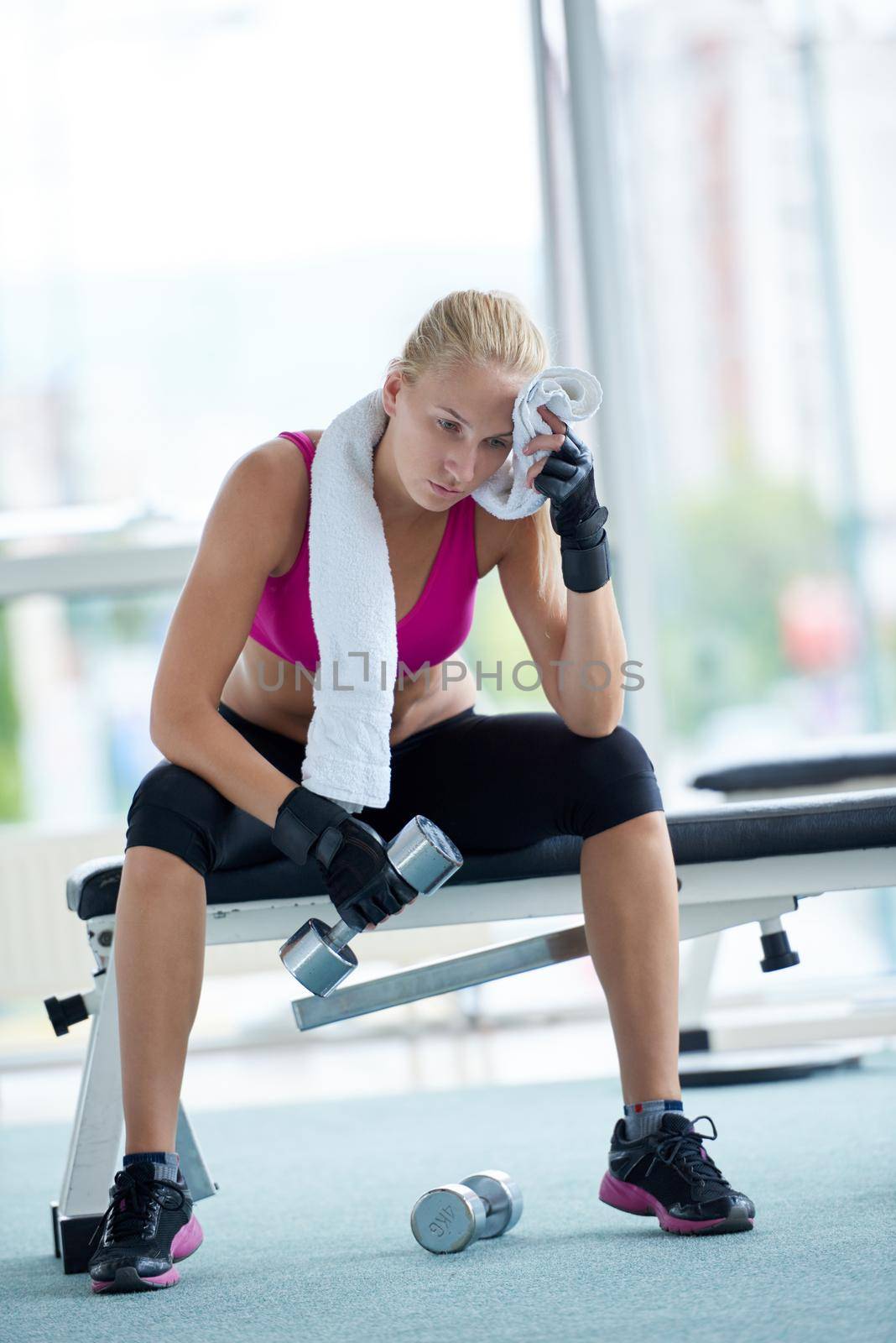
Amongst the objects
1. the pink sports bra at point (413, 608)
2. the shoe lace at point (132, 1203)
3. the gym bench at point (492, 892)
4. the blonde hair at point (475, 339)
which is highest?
the blonde hair at point (475, 339)

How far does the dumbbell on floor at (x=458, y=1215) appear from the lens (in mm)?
1170

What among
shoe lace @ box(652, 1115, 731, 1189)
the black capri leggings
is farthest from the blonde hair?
shoe lace @ box(652, 1115, 731, 1189)

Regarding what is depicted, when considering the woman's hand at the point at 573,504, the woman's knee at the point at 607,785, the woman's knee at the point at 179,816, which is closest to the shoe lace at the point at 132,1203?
the woman's knee at the point at 179,816

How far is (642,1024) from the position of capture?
121 cm

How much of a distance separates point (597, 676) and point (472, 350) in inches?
13.2

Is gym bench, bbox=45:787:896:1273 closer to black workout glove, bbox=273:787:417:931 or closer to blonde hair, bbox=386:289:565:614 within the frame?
black workout glove, bbox=273:787:417:931

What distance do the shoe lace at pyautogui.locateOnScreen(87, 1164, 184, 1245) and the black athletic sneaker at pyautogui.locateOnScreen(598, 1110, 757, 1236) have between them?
1.29ft

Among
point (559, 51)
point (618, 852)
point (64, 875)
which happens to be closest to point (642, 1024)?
point (618, 852)

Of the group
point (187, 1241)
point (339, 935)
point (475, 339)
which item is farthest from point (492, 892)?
point (475, 339)

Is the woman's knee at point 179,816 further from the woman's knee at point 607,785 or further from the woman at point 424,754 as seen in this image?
the woman's knee at point 607,785

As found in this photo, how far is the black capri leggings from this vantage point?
1.24m

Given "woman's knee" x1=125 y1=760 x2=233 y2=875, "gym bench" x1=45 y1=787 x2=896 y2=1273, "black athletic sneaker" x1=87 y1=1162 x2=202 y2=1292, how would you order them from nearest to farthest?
"black athletic sneaker" x1=87 y1=1162 x2=202 y2=1292, "woman's knee" x1=125 y1=760 x2=233 y2=875, "gym bench" x1=45 y1=787 x2=896 y2=1273

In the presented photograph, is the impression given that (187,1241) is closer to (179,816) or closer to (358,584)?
(179,816)

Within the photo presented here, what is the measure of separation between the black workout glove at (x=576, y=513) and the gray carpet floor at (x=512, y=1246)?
61 centimetres
